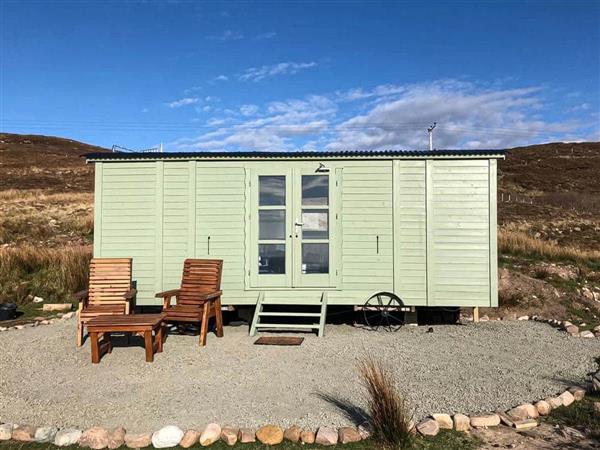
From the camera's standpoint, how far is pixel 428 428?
3447mm

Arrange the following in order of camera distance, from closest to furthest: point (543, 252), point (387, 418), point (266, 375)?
point (387, 418), point (266, 375), point (543, 252)

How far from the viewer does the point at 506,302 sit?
9.62m

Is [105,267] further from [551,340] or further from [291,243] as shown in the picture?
[551,340]

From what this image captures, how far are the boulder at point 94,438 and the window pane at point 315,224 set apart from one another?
4253 mm

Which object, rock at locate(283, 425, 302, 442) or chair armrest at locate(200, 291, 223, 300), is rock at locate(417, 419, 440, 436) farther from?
chair armrest at locate(200, 291, 223, 300)

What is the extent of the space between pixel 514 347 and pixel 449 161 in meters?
2.77

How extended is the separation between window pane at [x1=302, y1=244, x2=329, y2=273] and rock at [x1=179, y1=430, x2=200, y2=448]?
393 centimetres

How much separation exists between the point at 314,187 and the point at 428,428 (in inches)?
170

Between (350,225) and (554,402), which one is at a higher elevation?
(350,225)

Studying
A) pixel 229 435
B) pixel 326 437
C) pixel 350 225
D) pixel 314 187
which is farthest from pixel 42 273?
pixel 326 437

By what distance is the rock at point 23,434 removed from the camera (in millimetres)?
3422

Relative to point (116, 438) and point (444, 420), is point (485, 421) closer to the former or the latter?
point (444, 420)

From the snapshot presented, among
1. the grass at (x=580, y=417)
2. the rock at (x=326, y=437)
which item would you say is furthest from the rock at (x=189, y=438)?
the grass at (x=580, y=417)

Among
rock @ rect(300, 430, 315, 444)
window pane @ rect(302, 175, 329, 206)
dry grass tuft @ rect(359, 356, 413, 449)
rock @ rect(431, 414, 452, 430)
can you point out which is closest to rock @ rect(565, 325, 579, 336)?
window pane @ rect(302, 175, 329, 206)
